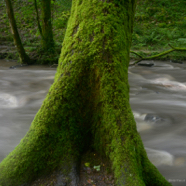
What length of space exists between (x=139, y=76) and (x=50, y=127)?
9.03 m

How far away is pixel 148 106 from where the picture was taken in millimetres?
6832

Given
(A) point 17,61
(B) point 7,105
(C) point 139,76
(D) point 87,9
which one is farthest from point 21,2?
(D) point 87,9

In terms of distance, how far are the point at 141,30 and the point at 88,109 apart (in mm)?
17224

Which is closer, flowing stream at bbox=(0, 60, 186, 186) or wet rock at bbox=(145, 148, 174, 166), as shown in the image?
wet rock at bbox=(145, 148, 174, 166)

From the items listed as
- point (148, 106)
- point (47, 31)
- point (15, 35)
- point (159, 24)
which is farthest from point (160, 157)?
point (159, 24)

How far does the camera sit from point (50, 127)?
263cm

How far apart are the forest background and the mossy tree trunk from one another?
10.8m

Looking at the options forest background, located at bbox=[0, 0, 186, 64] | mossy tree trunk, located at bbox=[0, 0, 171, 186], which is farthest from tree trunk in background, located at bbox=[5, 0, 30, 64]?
mossy tree trunk, located at bbox=[0, 0, 171, 186]

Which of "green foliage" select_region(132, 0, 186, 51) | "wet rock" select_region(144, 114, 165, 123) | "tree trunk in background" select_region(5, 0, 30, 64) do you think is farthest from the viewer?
"green foliage" select_region(132, 0, 186, 51)

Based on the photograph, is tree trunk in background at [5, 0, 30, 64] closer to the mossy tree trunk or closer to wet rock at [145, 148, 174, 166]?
the mossy tree trunk

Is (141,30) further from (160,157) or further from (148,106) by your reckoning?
(160,157)

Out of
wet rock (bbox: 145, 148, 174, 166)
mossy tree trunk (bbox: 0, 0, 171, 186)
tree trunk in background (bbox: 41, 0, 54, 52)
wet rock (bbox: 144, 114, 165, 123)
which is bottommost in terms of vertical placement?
wet rock (bbox: 145, 148, 174, 166)

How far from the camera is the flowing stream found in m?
4.24

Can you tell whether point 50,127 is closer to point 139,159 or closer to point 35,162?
point 35,162
